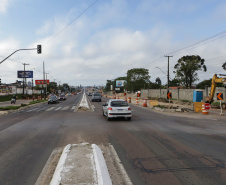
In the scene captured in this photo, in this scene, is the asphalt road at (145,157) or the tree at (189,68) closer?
the asphalt road at (145,157)

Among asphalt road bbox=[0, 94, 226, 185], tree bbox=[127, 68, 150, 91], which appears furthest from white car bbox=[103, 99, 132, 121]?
tree bbox=[127, 68, 150, 91]

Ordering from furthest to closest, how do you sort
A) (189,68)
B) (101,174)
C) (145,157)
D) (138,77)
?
1. (138,77)
2. (189,68)
3. (145,157)
4. (101,174)

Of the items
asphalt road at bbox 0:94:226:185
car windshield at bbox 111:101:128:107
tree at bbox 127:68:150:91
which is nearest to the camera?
asphalt road at bbox 0:94:226:185

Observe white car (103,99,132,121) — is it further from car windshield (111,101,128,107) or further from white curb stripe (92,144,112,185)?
Answer: white curb stripe (92,144,112,185)

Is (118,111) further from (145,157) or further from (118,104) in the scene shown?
(145,157)

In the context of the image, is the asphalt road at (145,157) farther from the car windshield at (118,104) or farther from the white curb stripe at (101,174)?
the car windshield at (118,104)

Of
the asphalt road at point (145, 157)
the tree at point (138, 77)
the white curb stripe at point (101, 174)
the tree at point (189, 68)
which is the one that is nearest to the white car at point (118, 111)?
the asphalt road at point (145, 157)

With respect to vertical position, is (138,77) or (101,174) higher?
(138,77)

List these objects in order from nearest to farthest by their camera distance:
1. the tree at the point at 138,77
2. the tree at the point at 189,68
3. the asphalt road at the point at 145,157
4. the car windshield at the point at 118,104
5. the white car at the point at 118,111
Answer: the asphalt road at the point at 145,157, the white car at the point at 118,111, the car windshield at the point at 118,104, the tree at the point at 189,68, the tree at the point at 138,77

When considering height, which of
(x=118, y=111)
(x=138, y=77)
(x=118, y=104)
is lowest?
(x=118, y=111)

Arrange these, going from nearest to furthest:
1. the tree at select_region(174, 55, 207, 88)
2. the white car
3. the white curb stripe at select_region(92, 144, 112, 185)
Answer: the white curb stripe at select_region(92, 144, 112, 185), the white car, the tree at select_region(174, 55, 207, 88)

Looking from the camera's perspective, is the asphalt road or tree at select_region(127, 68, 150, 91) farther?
tree at select_region(127, 68, 150, 91)

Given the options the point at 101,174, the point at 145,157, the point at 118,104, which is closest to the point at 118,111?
the point at 118,104

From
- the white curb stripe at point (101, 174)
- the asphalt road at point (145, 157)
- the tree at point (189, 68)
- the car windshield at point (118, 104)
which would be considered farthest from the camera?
the tree at point (189, 68)
